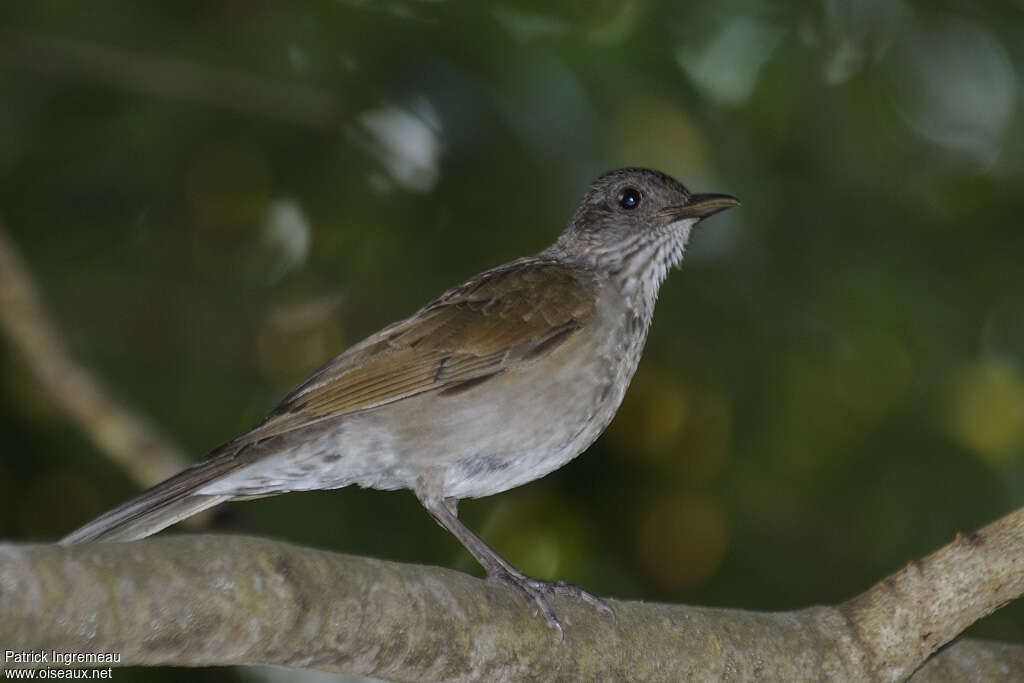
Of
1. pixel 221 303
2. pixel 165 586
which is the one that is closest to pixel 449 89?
pixel 221 303

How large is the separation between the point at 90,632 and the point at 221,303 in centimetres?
397

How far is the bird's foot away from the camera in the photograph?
12.6ft

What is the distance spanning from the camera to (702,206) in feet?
19.1

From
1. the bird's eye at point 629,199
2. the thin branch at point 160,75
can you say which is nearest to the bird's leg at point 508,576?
the bird's eye at point 629,199

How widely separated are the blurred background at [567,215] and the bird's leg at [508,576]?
3.86 ft

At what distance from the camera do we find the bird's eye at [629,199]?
613 centimetres

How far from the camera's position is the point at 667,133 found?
647cm

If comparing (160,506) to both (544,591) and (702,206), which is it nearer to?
(544,591)

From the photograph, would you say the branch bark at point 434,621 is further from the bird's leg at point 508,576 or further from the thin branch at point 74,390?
the thin branch at point 74,390

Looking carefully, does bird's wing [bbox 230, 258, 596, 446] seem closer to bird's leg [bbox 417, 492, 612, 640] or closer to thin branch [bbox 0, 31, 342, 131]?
bird's leg [bbox 417, 492, 612, 640]

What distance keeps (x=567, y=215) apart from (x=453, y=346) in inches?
60.4

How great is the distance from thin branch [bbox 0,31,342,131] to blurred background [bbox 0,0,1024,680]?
2cm

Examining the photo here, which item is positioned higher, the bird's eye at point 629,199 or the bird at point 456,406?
the bird's eye at point 629,199

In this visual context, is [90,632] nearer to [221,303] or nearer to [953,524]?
[221,303]
